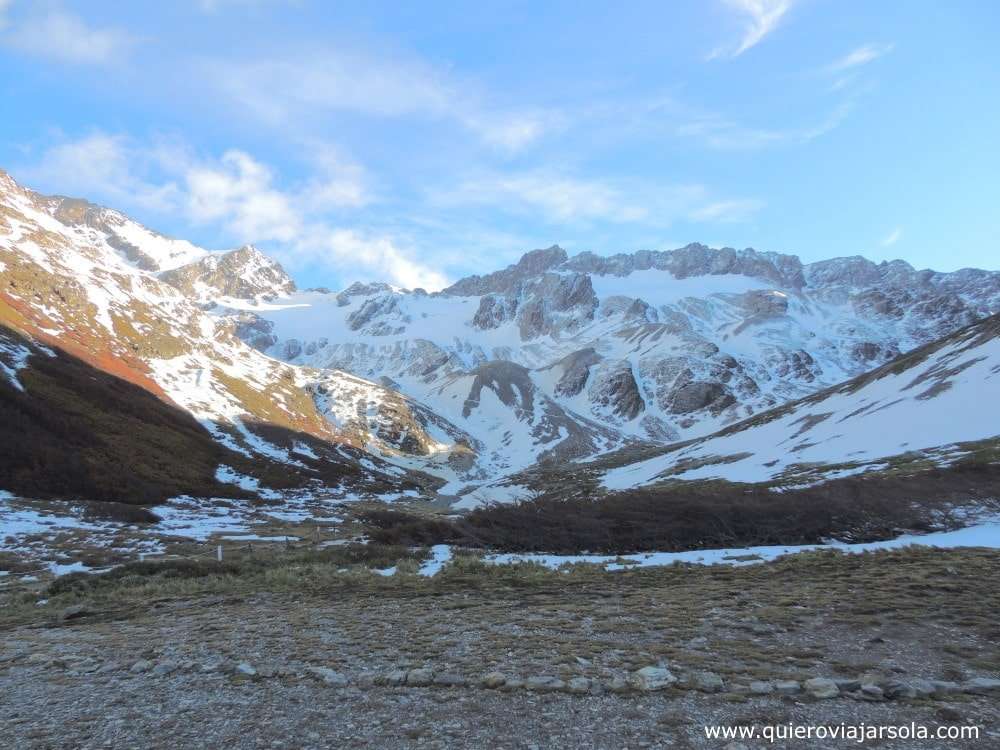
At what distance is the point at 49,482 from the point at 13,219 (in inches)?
6440

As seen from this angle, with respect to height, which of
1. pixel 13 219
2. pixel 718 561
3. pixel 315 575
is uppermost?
pixel 13 219

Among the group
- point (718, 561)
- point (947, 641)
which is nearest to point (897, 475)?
point (718, 561)

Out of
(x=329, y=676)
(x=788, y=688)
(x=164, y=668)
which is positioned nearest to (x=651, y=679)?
(x=788, y=688)

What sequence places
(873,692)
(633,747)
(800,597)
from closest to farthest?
(633,747)
(873,692)
(800,597)

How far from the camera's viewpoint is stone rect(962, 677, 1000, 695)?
891cm

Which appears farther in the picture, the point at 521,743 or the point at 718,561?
the point at 718,561

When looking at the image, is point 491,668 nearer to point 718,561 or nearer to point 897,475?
point 718,561

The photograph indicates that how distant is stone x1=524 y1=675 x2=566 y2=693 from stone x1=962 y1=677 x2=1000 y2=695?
256 inches

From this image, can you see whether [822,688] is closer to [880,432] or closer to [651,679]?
[651,679]

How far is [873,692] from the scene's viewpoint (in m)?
8.84

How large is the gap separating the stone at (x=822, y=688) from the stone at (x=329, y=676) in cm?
798

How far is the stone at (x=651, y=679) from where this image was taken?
31.1 ft

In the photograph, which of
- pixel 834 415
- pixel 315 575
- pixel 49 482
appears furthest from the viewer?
pixel 834 415

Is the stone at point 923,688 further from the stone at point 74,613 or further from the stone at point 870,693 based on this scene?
the stone at point 74,613
